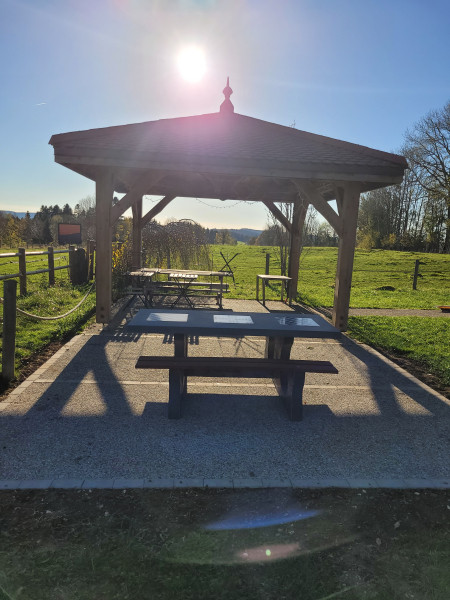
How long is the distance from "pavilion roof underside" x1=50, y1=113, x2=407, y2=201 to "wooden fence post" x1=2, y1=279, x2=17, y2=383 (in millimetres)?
2925

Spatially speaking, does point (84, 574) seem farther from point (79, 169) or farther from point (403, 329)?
point (403, 329)

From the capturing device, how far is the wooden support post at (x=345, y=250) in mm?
7316

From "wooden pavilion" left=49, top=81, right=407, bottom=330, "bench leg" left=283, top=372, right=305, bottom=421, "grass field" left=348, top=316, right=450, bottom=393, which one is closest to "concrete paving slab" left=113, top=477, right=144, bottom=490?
"bench leg" left=283, top=372, right=305, bottom=421

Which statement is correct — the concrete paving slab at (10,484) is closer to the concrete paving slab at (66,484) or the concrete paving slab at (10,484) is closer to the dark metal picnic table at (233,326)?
the concrete paving slab at (66,484)

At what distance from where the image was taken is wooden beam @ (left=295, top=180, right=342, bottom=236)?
735cm

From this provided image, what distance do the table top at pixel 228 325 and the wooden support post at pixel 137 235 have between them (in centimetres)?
790

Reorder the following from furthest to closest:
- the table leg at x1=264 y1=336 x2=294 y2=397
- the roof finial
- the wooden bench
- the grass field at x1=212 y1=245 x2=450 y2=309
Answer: the grass field at x1=212 y1=245 x2=450 y2=309, the roof finial, the table leg at x1=264 y1=336 x2=294 y2=397, the wooden bench

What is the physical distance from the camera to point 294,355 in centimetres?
610

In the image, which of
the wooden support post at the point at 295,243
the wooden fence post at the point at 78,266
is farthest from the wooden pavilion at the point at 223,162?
the wooden fence post at the point at 78,266

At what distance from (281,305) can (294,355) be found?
4280 millimetres

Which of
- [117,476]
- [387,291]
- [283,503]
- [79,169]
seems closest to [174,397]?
[117,476]

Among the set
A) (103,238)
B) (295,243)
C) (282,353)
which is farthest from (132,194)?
(295,243)

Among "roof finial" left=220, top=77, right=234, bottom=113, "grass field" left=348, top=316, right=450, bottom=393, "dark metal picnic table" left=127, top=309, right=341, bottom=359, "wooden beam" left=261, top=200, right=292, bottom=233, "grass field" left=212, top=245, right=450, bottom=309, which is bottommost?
"grass field" left=348, top=316, right=450, bottom=393

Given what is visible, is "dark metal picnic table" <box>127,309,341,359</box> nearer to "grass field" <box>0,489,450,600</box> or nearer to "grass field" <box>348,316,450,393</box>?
"grass field" <box>0,489,450,600</box>
